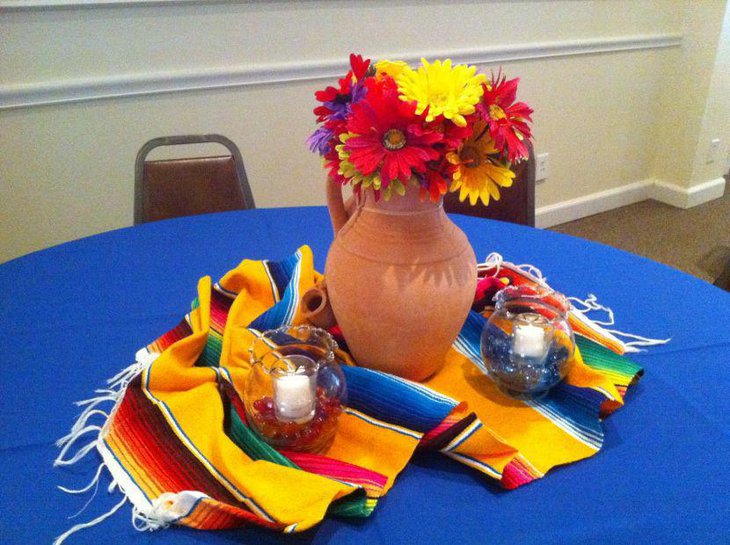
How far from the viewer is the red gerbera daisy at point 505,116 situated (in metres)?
0.63

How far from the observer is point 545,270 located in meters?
1.09

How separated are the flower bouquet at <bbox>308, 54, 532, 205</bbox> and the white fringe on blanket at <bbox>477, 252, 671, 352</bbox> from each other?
364mm

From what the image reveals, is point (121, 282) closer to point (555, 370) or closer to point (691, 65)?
point (555, 370)

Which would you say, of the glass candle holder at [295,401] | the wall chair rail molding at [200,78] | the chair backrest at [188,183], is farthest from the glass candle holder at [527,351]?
the wall chair rail molding at [200,78]

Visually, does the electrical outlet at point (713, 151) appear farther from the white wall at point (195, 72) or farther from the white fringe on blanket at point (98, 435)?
the white fringe on blanket at point (98, 435)

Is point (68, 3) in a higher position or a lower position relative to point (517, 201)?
higher

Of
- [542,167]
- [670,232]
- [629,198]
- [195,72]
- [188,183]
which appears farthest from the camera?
[629,198]

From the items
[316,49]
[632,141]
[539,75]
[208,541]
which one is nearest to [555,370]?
[208,541]

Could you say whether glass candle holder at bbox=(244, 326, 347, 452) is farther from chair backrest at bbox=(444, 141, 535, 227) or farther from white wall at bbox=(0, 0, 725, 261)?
white wall at bbox=(0, 0, 725, 261)

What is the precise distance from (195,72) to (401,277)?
1.50 meters

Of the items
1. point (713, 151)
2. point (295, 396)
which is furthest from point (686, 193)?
point (295, 396)

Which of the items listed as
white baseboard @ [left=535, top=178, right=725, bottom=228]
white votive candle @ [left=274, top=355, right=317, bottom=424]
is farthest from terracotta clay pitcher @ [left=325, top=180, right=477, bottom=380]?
white baseboard @ [left=535, top=178, right=725, bottom=228]

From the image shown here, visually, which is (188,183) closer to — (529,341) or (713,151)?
(529,341)

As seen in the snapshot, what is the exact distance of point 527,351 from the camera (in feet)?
2.47
